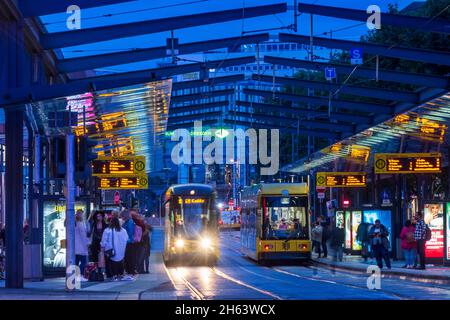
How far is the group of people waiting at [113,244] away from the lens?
24.1 m

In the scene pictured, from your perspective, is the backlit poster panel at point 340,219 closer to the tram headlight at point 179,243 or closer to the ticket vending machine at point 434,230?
the tram headlight at point 179,243

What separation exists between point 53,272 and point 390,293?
31.6 feet

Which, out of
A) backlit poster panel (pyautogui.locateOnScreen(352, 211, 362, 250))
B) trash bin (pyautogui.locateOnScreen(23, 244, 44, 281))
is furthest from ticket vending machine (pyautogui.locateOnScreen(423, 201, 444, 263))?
trash bin (pyautogui.locateOnScreen(23, 244, 44, 281))

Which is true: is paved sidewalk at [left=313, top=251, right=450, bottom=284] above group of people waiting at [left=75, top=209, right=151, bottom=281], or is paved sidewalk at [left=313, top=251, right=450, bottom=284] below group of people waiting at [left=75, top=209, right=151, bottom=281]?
below

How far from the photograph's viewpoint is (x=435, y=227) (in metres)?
31.6

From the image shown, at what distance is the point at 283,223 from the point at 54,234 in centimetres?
1422

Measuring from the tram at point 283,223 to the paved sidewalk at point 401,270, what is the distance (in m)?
1.69

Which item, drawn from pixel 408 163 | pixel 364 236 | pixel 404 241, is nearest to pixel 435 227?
pixel 404 241

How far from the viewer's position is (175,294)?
20.1 m

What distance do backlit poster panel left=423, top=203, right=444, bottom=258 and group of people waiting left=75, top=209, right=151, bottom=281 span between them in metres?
9.33

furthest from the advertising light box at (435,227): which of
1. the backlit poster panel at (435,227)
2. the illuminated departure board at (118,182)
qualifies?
the illuminated departure board at (118,182)

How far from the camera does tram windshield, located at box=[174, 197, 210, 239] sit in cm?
3834

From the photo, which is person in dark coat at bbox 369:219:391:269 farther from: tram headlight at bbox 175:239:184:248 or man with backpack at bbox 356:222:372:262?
tram headlight at bbox 175:239:184:248

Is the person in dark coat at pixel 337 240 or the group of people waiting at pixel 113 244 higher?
the group of people waiting at pixel 113 244
